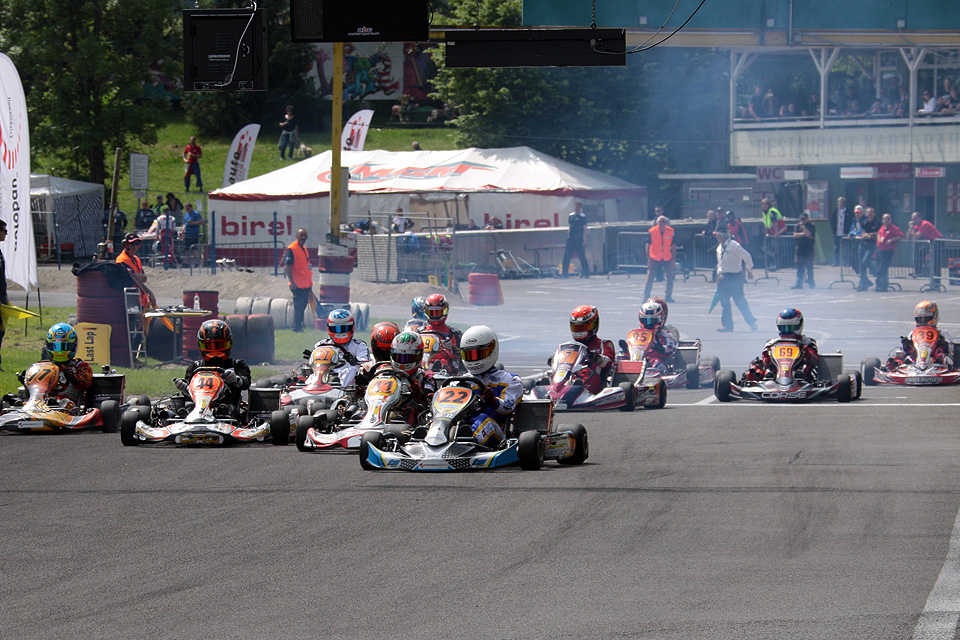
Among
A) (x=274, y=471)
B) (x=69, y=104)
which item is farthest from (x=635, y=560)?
(x=69, y=104)

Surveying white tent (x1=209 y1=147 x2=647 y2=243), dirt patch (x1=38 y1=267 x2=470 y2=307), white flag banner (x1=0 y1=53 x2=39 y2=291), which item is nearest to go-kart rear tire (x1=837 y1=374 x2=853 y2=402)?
white flag banner (x1=0 y1=53 x2=39 y2=291)

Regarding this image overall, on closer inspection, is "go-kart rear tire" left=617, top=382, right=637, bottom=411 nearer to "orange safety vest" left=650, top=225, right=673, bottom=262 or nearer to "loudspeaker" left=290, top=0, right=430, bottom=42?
"loudspeaker" left=290, top=0, right=430, bottom=42

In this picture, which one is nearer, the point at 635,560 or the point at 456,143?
the point at 635,560

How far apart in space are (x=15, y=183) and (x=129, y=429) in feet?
22.4

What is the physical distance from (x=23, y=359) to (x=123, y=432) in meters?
7.23

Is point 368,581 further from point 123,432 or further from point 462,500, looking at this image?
point 123,432

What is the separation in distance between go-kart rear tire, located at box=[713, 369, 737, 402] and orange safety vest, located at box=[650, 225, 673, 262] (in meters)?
9.26

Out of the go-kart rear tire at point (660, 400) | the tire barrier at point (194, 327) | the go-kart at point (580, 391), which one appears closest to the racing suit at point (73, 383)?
the go-kart at point (580, 391)

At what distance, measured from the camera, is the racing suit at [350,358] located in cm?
1338

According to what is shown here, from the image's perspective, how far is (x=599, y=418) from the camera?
13602mm

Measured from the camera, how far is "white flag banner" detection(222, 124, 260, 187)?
40.3 meters

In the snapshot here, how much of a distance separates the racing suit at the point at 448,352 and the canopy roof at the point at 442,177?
2193 centimetres

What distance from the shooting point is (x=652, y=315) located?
53.2ft

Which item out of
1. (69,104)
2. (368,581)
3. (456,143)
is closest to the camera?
(368,581)
